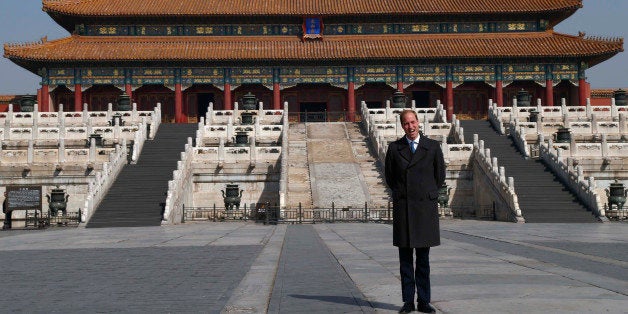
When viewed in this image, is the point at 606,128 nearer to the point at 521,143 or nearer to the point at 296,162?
the point at 521,143

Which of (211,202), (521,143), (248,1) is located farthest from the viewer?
(248,1)

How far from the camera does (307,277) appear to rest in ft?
29.3

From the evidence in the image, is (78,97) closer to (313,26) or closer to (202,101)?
(202,101)

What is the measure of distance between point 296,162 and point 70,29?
33693mm

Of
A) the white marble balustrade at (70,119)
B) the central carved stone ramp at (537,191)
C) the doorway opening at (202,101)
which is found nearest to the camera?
the central carved stone ramp at (537,191)

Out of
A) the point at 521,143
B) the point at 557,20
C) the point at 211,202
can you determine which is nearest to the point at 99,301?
the point at 211,202

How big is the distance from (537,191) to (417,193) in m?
21.6

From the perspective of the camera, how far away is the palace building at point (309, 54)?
52.2m

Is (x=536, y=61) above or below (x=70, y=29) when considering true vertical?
below

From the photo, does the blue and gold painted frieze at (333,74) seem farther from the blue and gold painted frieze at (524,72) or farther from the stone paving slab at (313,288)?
the stone paving slab at (313,288)

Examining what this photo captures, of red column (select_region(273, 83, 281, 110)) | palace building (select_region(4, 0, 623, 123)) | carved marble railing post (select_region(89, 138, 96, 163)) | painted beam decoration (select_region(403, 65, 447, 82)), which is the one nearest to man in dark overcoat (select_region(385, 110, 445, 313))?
carved marble railing post (select_region(89, 138, 96, 163))

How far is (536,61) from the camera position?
52594mm

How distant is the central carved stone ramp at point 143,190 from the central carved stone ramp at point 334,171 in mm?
6108

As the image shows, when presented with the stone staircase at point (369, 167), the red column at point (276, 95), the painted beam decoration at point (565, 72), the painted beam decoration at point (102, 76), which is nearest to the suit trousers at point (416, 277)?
the stone staircase at point (369, 167)
